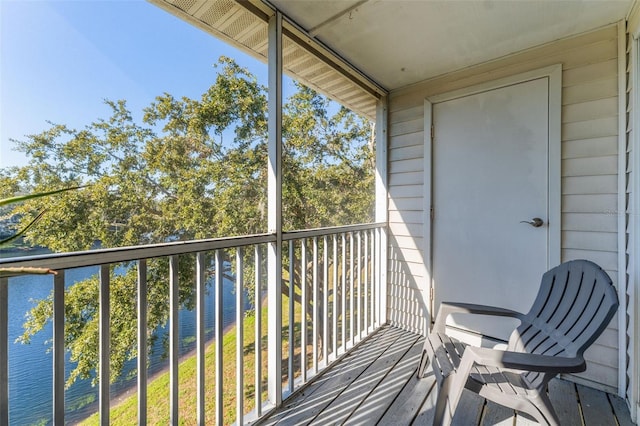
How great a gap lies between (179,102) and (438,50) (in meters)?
2.01

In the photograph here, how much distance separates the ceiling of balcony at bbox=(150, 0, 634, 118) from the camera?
169 cm

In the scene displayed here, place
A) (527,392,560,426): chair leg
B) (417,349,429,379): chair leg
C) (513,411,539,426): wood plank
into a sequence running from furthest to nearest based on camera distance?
(417,349,429,379): chair leg, (513,411,539,426): wood plank, (527,392,560,426): chair leg

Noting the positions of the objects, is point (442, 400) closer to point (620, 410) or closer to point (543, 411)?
point (543, 411)

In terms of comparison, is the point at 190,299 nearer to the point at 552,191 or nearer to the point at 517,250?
the point at 517,250

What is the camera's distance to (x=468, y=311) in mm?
1664

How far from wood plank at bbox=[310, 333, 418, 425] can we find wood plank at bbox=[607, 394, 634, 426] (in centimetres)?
125

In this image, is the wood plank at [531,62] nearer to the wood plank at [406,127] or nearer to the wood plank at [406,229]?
the wood plank at [406,127]

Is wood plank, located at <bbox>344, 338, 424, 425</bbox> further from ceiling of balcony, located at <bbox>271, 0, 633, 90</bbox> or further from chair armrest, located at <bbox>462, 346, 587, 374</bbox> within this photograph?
ceiling of balcony, located at <bbox>271, 0, 633, 90</bbox>

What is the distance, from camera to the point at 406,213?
2.79 m

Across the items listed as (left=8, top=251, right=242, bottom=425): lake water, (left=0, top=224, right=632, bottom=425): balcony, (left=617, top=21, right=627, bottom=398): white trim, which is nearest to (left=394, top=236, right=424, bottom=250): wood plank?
(left=0, top=224, right=632, bottom=425): balcony

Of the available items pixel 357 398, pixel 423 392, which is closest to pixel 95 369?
pixel 357 398

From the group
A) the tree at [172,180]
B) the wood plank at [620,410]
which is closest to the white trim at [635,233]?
the wood plank at [620,410]

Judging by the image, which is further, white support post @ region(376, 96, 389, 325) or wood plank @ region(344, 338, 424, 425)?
white support post @ region(376, 96, 389, 325)

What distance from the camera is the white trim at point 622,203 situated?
175 centimetres
